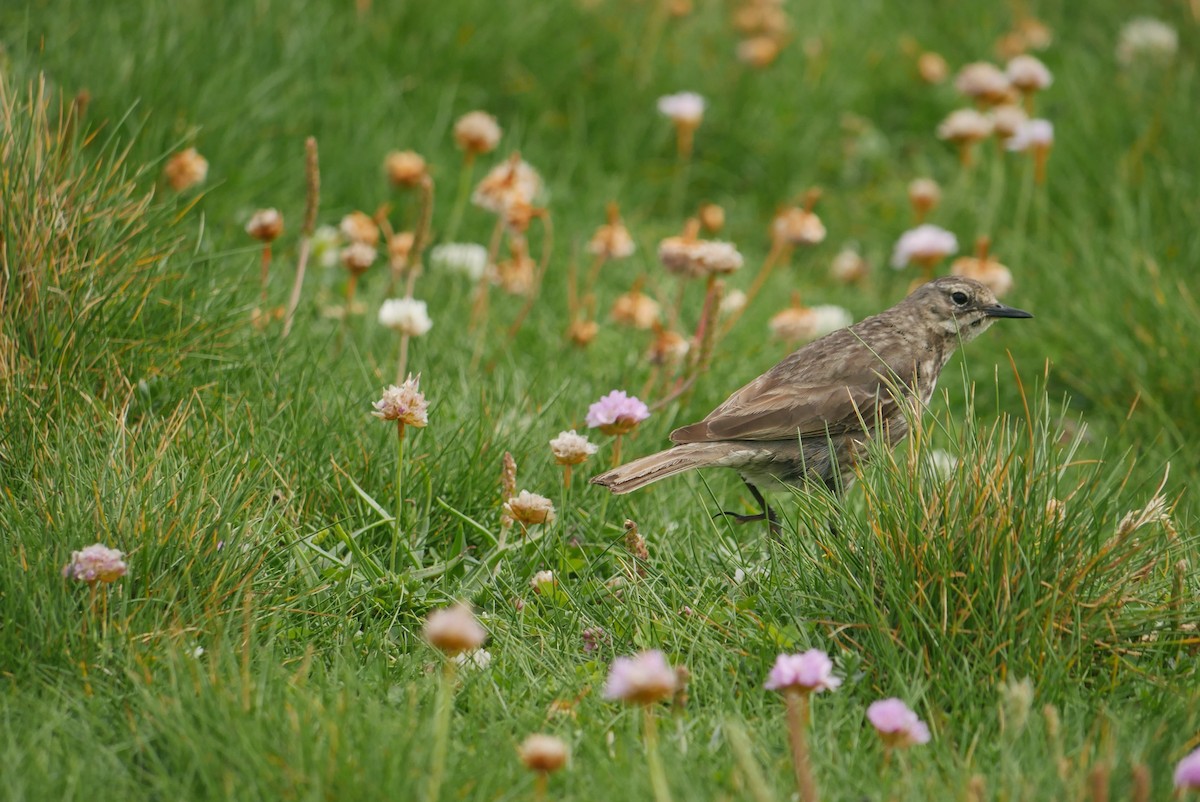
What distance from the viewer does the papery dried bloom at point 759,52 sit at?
30.7 feet

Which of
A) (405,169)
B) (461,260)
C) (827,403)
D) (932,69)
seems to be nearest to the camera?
(827,403)

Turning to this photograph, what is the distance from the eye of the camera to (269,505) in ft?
14.2

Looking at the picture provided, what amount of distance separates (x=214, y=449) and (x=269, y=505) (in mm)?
396

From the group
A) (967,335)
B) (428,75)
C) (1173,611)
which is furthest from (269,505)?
(428,75)

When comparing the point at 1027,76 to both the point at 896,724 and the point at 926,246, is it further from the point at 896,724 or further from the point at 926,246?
the point at 896,724

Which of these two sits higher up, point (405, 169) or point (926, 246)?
point (405, 169)

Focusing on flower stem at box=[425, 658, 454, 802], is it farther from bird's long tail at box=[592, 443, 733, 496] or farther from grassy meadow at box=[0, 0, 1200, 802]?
bird's long tail at box=[592, 443, 733, 496]

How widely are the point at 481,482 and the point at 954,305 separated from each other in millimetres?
2452

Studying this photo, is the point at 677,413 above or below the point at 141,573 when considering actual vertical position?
below

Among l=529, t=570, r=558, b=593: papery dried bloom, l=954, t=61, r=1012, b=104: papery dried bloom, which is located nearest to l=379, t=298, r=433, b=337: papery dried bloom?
l=529, t=570, r=558, b=593: papery dried bloom

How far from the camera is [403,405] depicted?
4.22m

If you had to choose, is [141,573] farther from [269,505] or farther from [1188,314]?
[1188,314]

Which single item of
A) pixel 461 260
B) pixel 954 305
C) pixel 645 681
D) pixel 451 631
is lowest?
pixel 461 260

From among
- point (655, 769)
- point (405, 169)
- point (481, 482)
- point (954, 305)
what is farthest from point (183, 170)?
point (655, 769)
